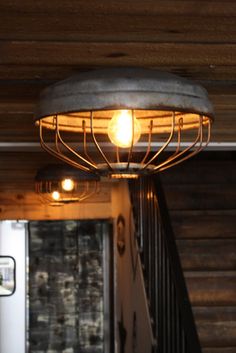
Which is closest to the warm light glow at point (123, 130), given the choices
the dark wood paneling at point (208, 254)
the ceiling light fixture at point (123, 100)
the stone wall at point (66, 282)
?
the ceiling light fixture at point (123, 100)

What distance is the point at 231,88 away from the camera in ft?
8.97

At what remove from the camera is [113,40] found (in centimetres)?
207

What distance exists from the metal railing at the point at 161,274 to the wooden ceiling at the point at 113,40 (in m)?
1.03

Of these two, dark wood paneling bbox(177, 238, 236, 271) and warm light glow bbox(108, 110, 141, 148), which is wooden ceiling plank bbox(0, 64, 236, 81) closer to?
warm light glow bbox(108, 110, 141, 148)

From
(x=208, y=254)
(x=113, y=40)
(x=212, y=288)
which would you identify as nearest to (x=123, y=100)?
(x=113, y=40)

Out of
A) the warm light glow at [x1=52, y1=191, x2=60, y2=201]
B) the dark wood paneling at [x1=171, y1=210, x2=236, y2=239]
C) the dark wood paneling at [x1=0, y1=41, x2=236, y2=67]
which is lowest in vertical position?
the dark wood paneling at [x1=171, y1=210, x2=236, y2=239]

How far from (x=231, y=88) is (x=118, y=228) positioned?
4462 millimetres

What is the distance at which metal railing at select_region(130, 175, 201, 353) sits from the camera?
10.6ft

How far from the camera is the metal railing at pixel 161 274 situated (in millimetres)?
3227

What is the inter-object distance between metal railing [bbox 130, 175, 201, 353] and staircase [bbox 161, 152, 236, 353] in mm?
233

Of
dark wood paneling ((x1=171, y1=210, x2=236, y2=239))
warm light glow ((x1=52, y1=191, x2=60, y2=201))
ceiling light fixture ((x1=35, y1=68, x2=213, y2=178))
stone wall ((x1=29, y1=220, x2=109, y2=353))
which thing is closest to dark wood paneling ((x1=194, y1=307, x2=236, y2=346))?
dark wood paneling ((x1=171, y1=210, x2=236, y2=239))

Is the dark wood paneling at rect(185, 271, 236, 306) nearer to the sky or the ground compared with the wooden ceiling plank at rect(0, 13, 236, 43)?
nearer to the ground

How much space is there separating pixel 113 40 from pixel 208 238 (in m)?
3.04

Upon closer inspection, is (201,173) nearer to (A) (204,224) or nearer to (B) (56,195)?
(A) (204,224)
